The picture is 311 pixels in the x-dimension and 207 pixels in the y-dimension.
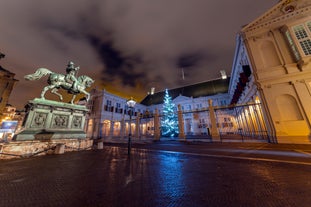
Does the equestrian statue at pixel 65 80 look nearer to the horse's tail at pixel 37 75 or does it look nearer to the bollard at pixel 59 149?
the horse's tail at pixel 37 75

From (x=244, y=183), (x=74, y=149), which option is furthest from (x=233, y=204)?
(x=74, y=149)

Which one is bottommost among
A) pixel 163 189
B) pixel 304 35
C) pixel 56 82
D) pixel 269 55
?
pixel 163 189

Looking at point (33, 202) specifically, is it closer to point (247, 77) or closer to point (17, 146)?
point (17, 146)

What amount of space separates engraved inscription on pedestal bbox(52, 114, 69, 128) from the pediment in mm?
18047

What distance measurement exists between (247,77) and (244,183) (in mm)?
14220

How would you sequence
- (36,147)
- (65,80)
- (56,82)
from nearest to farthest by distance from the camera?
(36,147) < (56,82) < (65,80)

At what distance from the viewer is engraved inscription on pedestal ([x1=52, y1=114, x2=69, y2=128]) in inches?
288

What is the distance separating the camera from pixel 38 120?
264 inches

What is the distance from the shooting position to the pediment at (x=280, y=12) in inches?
379

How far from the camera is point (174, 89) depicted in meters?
42.5

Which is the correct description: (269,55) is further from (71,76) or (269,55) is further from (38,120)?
(38,120)

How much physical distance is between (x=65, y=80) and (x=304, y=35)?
773 inches

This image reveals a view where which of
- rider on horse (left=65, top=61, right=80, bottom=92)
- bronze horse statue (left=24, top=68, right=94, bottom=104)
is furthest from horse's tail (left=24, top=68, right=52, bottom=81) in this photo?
rider on horse (left=65, top=61, right=80, bottom=92)

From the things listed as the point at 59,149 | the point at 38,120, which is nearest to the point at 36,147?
the point at 59,149
